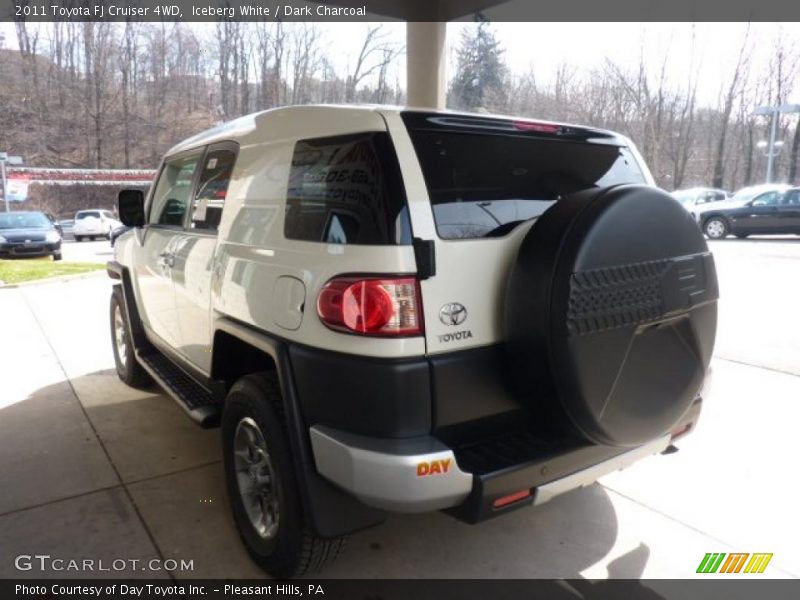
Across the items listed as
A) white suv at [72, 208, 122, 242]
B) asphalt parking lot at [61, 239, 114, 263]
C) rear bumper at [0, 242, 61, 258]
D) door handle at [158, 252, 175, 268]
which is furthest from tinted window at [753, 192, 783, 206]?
white suv at [72, 208, 122, 242]

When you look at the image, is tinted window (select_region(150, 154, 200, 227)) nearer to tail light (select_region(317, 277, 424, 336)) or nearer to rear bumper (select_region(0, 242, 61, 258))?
tail light (select_region(317, 277, 424, 336))

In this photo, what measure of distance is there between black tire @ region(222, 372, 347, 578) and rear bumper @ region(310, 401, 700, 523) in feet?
0.81

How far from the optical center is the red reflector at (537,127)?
2.61m

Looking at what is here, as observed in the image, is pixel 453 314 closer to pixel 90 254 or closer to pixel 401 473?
pixel 401 473

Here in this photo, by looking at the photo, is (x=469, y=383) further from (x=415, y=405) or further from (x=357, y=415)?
(x=357, y=415)

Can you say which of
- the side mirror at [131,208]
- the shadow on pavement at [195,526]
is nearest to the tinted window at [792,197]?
the shadow on pavement at [195,526]

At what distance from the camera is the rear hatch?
2152mm

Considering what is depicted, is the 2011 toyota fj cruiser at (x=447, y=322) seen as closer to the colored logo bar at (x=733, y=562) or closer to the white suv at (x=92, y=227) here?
the colored logo bar at (x=733, y=562)

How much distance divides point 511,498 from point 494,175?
1.26m

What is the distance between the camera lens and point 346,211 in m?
2.23

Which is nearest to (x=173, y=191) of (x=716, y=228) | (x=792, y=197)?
(x=716, y=228)

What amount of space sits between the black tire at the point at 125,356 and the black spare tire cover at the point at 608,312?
12.5 feet

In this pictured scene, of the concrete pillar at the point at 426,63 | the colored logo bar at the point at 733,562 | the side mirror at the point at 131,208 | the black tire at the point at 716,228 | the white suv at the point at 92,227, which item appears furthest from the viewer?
the white suv at the point at 92,227

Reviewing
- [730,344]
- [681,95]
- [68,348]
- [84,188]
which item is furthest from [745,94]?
[84,188]
